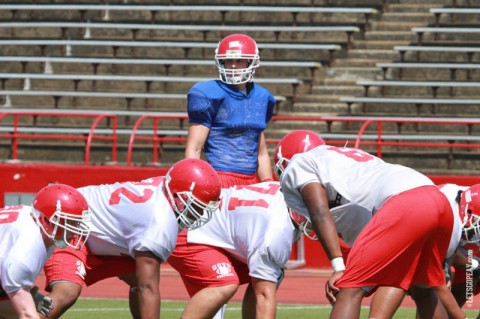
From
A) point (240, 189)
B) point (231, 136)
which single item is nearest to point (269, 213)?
point (240, 189)

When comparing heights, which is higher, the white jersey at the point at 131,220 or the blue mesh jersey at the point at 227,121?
the blue mesh jersey at the point at 227,121

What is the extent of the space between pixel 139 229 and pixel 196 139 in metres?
1.62

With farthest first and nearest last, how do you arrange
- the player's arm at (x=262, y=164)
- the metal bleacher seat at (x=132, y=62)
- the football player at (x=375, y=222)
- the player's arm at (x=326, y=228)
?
1. the metal bleacher seat at (x=132, y=62)
2. the player's arm at (x=262, y=164)
3. the player's arm at (x=326, y=228)
4. the football player at (x=375, y=222)

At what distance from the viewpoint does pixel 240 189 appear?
8047 millimetres

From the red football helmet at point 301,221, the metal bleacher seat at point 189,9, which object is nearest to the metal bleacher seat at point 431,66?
the metal bleacher seat at point 189,9

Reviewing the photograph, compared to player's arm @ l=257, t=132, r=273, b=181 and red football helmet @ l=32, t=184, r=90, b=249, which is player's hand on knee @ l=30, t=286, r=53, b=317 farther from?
player's arm @ l=257, t=132, r=273, b=181

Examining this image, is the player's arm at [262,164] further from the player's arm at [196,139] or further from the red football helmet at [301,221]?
the red football helmet at [301,221]

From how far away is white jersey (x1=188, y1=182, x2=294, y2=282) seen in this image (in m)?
7.55

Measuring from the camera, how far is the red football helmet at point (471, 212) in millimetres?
7270

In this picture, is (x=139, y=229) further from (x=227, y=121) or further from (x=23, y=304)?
(x=227, y=121)

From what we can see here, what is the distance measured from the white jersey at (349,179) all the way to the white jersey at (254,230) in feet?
2.60

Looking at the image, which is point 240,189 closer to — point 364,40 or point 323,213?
point 323,213

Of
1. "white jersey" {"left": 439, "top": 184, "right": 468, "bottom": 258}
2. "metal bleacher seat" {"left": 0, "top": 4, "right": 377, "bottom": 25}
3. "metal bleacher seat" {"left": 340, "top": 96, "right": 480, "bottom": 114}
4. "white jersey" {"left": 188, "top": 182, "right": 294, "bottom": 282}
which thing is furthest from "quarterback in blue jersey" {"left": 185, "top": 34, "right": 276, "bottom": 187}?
"metal bleacher seat" {"left": 0, "top": 4, "right": 377, "bottom": 25}

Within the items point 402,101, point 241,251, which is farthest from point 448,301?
point 402,101
